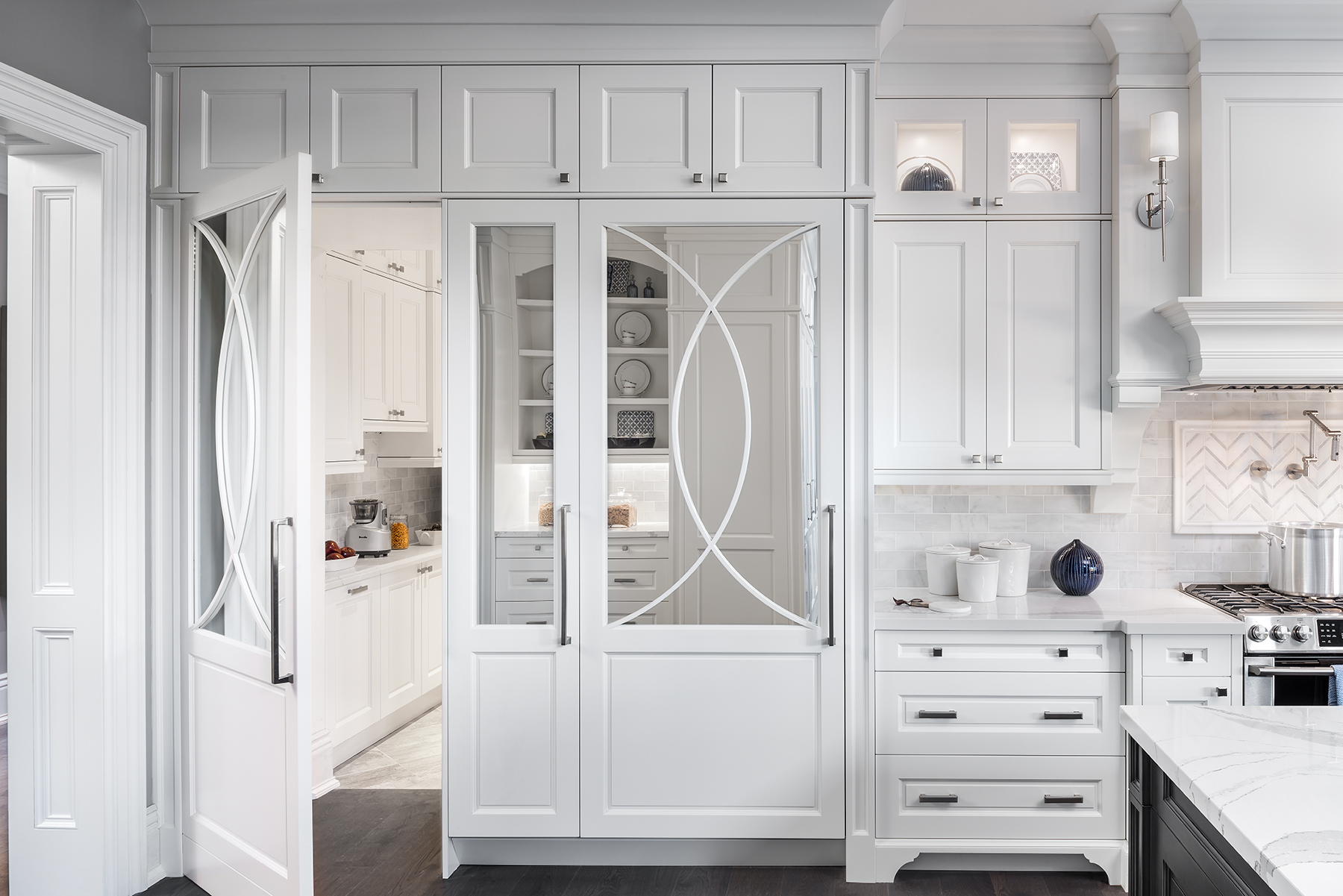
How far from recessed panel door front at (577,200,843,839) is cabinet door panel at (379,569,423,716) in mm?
1577

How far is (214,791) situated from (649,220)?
2186mm

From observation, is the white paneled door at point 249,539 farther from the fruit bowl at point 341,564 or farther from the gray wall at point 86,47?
the fruit bowl at point 341,564

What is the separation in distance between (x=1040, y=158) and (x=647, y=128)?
1.45 metres

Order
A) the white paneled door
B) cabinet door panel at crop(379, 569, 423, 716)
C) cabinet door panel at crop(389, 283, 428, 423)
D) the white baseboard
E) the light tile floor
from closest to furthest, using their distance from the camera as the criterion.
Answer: the white paneled door
the white baseboard
the light tile floor
cabinet door panel at crop(379, 569, 423, 716)
cabinet door panel at crop(389, 283, 428, 423)

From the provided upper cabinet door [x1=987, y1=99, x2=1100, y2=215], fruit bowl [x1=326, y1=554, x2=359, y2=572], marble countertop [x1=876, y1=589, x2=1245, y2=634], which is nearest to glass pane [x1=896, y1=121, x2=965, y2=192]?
upper cabinet door [x1=987, y1=99, x2=1100, y2=215]

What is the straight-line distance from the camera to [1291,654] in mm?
2490

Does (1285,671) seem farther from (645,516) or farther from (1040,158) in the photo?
(645,516)

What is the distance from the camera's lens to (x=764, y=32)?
2.48m

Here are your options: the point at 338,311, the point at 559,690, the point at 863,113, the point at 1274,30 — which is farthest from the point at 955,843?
the point at 338,311

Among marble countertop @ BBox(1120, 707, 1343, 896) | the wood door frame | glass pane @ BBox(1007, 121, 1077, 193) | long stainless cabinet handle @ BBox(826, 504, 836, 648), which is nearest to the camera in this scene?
marble countertop @ BBox(1120, 707, 1343, 896)

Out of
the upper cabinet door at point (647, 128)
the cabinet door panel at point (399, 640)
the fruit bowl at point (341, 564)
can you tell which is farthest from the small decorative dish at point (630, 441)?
the cabinet door panel at point (399, 640)

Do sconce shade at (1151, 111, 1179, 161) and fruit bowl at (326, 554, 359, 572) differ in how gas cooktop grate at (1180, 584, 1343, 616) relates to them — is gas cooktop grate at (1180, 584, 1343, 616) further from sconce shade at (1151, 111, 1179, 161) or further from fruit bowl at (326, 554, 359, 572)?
fruit bowl at (326, 554, 359, 572)

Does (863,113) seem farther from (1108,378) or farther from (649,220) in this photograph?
(1108,378)

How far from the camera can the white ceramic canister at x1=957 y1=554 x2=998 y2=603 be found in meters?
2.74
